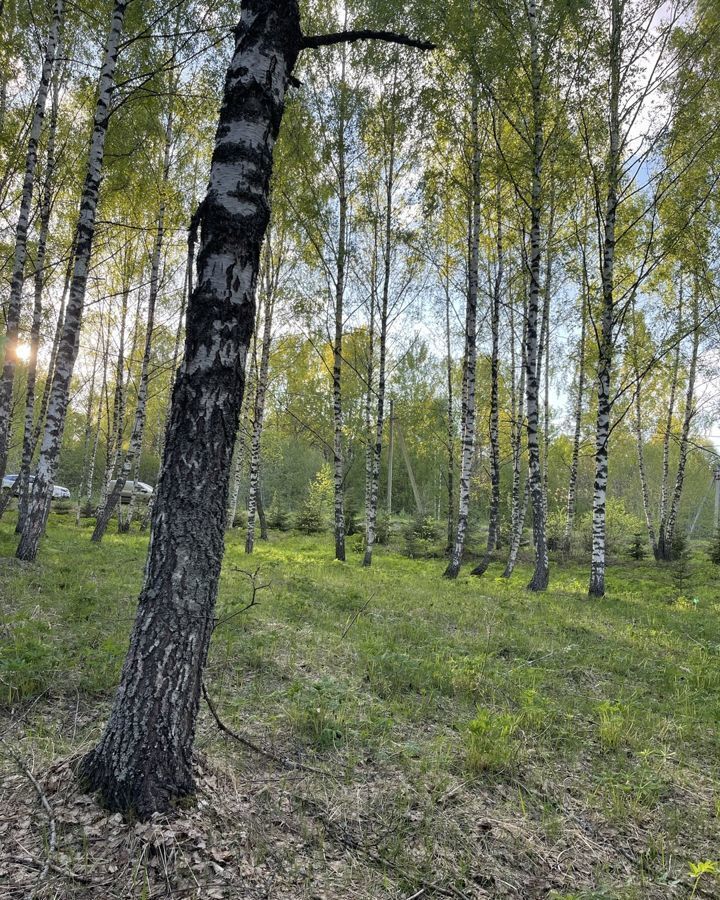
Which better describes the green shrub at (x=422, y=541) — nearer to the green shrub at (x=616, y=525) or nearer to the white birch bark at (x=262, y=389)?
the white birch bark at (x=262, y=389)

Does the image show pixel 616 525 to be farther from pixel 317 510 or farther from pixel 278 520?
pixel 278 520

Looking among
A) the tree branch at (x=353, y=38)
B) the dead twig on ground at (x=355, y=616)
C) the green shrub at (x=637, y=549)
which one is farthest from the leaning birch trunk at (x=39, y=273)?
the green shrub at (x=637, y=549)

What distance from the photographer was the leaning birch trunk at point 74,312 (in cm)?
770

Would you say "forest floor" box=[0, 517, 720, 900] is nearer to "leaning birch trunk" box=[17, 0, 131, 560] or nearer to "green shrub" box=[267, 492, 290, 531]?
"leaning birch trunk" box=[17, 0, 131, 560]

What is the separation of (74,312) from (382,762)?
818cm

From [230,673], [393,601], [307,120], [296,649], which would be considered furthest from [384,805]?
[307,120]

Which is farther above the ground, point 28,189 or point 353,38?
point 28,189

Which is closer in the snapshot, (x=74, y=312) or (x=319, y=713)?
(x=319, y=713)

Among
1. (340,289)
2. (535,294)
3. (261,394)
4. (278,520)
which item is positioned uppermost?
(340,289)

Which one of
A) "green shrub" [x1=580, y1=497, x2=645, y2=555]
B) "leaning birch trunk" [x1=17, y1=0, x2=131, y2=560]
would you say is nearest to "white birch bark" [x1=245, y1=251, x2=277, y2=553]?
"leaning birch trunk" [x1=17, y1=0, x2=131, y2=560]

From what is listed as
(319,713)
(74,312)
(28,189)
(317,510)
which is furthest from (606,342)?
(317,510)

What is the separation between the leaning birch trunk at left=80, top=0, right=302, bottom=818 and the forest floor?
0.83ft

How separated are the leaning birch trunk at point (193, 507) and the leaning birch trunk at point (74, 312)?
660 centimetres

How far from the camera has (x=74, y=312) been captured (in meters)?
8.10
